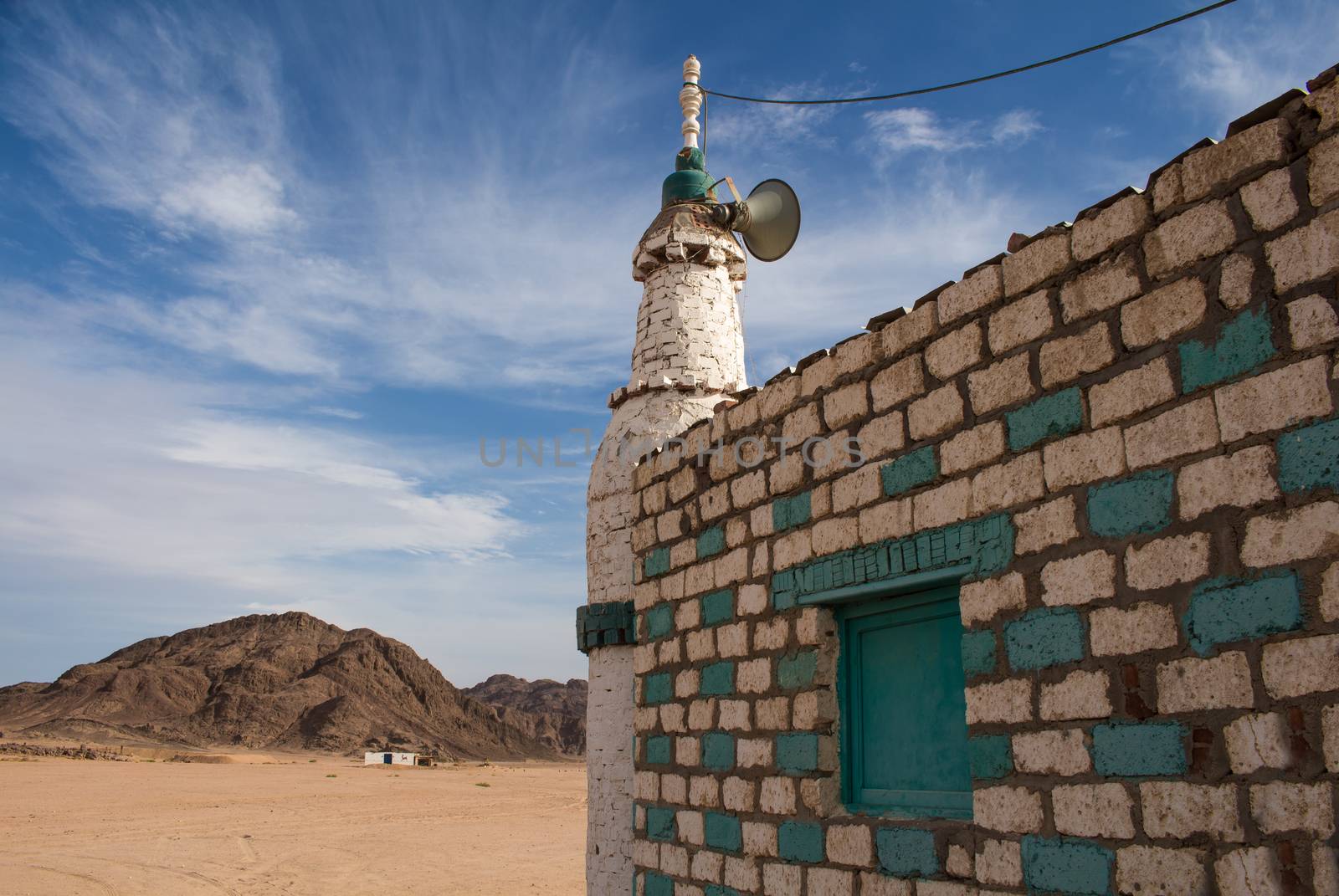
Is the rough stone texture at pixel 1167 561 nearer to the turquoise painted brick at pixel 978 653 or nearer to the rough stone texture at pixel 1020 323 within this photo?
the turquoise painted brick at pixel 978 653

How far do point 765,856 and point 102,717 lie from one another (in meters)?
65.7

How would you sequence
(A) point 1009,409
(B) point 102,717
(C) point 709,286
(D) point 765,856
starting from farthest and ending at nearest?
1. (B) point 102,717
2. (C) point 709,286
3. (D) point 765,856
4. (A) point 1009,409

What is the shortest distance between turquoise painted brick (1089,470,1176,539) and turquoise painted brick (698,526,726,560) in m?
2.77

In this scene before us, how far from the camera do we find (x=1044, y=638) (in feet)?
14.6

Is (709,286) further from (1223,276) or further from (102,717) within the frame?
(102,717)

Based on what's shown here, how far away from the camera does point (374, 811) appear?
2564 centimetres

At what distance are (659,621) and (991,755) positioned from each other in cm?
304

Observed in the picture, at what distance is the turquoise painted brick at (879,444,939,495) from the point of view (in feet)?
16.9

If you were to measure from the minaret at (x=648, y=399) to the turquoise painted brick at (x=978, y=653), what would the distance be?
3579 millimetres

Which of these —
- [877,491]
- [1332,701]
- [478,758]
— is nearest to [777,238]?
[877,491]

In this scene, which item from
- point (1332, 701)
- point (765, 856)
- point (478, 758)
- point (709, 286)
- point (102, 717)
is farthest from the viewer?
point (478, 758)

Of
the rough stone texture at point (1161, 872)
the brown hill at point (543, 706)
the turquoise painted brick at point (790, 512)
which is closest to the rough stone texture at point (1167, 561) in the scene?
the rough stone texture at point (1161, 872)

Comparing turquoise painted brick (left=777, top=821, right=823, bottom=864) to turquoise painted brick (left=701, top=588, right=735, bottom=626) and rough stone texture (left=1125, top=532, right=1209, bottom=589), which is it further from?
rough stone texture (left=1125, top=532, right=1209, bottom=589)

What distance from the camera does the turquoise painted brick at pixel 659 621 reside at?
7.19 m
